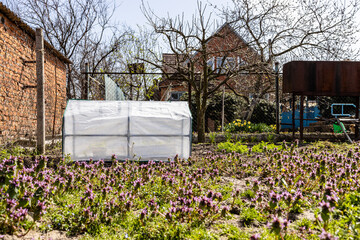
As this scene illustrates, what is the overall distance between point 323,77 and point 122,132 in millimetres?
6511

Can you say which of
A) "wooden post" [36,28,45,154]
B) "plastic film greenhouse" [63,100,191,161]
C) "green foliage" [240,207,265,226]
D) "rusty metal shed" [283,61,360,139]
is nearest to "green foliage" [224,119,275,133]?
"rusty metal shed" [283,61,360,139]

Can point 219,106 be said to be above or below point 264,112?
above

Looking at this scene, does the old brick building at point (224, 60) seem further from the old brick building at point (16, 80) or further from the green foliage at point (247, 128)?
the old brick building at point (16, 80)

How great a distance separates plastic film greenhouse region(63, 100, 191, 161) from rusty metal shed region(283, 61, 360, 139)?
4.55 m

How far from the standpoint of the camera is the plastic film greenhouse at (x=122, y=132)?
629 cm

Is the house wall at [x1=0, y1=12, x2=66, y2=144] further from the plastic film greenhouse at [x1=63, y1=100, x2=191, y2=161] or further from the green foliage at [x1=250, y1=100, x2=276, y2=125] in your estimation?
the green foliage at [x1=250, y1=100, x2=276, y2=125]

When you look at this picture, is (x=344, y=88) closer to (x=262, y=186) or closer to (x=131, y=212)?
(x=262, y=186)

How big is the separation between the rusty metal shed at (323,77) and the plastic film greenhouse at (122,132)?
4.55 m

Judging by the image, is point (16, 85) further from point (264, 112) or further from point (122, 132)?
point (264, 112)

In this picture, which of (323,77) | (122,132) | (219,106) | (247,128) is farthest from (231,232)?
(219,106)

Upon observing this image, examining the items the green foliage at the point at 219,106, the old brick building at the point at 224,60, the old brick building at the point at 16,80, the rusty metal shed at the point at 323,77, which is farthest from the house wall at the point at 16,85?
the green foliage at the point at 219,106

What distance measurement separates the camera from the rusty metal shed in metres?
9.39

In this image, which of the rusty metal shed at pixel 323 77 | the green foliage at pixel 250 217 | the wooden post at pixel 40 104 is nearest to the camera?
the green foliage at pixel 250 217

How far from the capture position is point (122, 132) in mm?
6453
